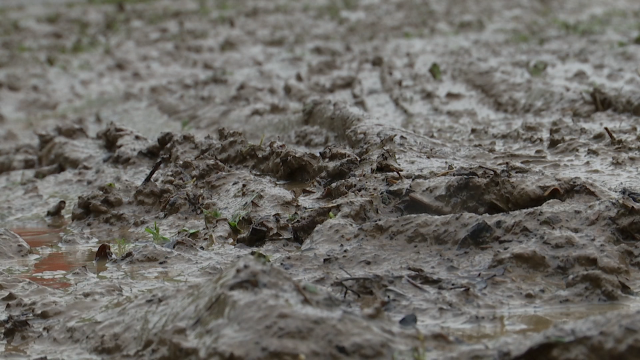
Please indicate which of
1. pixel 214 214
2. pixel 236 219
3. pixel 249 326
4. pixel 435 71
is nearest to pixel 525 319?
pixel 249 326

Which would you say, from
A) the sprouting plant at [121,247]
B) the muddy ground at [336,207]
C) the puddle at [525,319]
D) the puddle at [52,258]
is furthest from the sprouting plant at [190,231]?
the puddle at [525,319]

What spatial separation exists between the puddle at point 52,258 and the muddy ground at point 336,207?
20 millimetres

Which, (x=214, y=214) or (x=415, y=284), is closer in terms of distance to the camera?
(x=415, y=284)

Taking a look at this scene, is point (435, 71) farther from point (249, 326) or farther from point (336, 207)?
point (249, 326)

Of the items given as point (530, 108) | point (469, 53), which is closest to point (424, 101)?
point (530, 108)

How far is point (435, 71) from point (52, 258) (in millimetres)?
4427

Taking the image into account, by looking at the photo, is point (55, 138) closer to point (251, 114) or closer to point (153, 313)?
point (251, 114)

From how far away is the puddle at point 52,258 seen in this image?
131 inches

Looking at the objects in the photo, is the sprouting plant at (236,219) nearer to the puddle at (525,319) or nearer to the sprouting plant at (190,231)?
the sprouting plant at (190,231)

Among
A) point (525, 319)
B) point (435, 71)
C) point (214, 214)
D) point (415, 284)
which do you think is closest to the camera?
point (525, 319)

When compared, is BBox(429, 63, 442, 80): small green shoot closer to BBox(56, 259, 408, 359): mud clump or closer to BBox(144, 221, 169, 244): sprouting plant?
BBox(144, 221, 169, 244): sprouting plant

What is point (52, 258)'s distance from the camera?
12.1ft

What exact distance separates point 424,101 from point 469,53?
1974 millimetres

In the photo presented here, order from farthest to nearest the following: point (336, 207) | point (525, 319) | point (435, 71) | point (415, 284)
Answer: point (435, 71) < point (336, 207) < point (415, 284) < point (525, 319)
